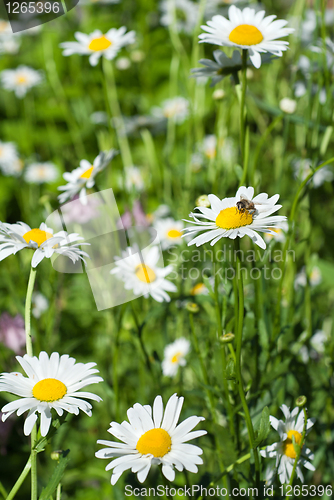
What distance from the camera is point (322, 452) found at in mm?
694

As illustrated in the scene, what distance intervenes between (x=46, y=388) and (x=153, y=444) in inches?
4.6

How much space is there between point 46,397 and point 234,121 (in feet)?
3.55

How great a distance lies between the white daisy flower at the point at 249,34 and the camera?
58 centimetres

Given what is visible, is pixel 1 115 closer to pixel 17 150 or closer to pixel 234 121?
pixel 17 150

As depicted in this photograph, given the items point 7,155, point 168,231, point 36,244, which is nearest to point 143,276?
point 36,244

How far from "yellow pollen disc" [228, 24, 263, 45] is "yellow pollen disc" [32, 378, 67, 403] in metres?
0.47

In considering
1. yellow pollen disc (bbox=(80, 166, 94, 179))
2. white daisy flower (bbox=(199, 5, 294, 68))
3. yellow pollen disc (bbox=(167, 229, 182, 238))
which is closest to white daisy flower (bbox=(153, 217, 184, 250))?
yellow pollen disc (bbox=(167, 229, 182, 238))

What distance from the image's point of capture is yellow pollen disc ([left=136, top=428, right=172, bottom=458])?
1.38 ft

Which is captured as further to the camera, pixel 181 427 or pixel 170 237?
pixel 170 237

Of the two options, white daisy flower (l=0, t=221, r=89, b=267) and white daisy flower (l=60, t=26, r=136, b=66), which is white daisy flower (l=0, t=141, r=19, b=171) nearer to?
white daisy flower (l=60, t=26, r=136, b=66)

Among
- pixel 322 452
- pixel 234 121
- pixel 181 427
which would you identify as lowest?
pixel 322 452

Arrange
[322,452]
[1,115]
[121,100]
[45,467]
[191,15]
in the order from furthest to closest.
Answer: [1,115] < [121,100] < [191,15] < [45,467] < [322,452]

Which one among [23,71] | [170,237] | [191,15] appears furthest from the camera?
[23,71]

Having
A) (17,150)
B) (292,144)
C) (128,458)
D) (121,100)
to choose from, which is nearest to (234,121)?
(292,144)
